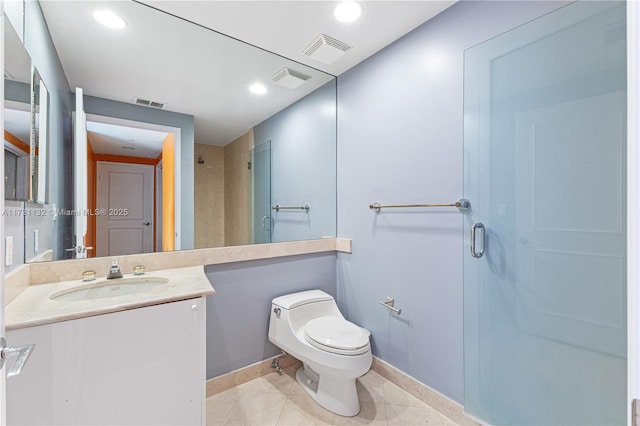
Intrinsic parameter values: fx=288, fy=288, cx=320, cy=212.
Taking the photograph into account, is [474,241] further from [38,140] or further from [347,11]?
[38,140]

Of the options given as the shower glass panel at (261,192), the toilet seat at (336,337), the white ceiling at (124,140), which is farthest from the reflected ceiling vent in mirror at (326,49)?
the toilet seat at (336,337)

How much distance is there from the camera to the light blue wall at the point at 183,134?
5.46ft

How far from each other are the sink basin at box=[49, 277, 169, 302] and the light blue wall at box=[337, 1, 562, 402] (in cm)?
138

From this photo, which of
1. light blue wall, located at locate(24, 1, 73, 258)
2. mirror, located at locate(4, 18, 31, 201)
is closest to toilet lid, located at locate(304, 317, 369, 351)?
light blue wall, located at locate(24, 1, 73, 258)

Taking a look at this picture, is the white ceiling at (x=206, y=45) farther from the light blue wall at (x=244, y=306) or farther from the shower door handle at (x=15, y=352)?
the shower door handle at (x=15, y=352)

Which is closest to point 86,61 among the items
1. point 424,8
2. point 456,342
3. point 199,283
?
point 199,283

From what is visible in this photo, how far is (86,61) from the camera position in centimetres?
160

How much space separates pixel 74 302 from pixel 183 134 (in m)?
1.15

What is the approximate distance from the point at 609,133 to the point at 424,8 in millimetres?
1150

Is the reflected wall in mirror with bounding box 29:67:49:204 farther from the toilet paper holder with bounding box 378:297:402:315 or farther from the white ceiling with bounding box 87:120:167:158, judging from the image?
the toilet paper holder with bounding box 378:297:402:315

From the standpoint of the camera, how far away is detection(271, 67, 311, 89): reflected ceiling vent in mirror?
2.25 metres

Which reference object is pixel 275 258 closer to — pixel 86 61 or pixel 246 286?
pixel 246 286

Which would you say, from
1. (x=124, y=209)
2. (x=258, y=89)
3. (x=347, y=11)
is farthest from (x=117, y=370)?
(x=347, y=11)
